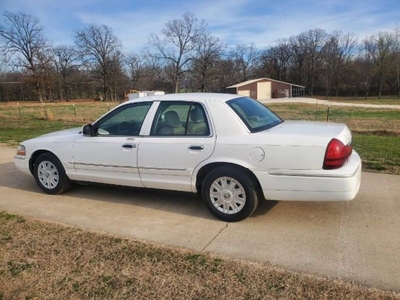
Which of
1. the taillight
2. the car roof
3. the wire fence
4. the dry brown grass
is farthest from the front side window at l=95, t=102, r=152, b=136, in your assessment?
the wire fence

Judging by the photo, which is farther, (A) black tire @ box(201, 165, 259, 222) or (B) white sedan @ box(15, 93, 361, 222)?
(A) black tire @ box(201, 165, 259, 222)

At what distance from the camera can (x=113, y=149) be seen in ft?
14.5

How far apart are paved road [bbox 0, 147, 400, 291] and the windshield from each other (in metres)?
1.12

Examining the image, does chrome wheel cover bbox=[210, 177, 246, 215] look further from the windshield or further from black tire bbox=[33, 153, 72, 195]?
black tire bbox=[33, 153, 72, 195]

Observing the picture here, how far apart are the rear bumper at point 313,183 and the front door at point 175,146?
2.57 ft

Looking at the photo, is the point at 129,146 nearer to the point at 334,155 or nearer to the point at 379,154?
the point at 334,155

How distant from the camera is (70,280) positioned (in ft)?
8.86

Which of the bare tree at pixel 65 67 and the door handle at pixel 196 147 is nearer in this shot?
the door handle at pixel 196 147

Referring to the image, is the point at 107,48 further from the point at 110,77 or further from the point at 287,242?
the point at 287,242

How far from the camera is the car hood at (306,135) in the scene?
342 cm

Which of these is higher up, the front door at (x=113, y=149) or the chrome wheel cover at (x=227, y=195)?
the front door at (x=113, y=149)

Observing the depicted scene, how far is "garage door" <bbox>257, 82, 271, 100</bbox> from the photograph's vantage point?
228 feet

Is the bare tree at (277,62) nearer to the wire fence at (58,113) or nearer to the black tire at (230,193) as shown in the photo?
the wire fence at (58,113)

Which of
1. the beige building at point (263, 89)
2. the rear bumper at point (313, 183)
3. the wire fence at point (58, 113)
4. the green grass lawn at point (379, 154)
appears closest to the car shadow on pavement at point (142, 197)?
the rear bumper at point (313, 183)
